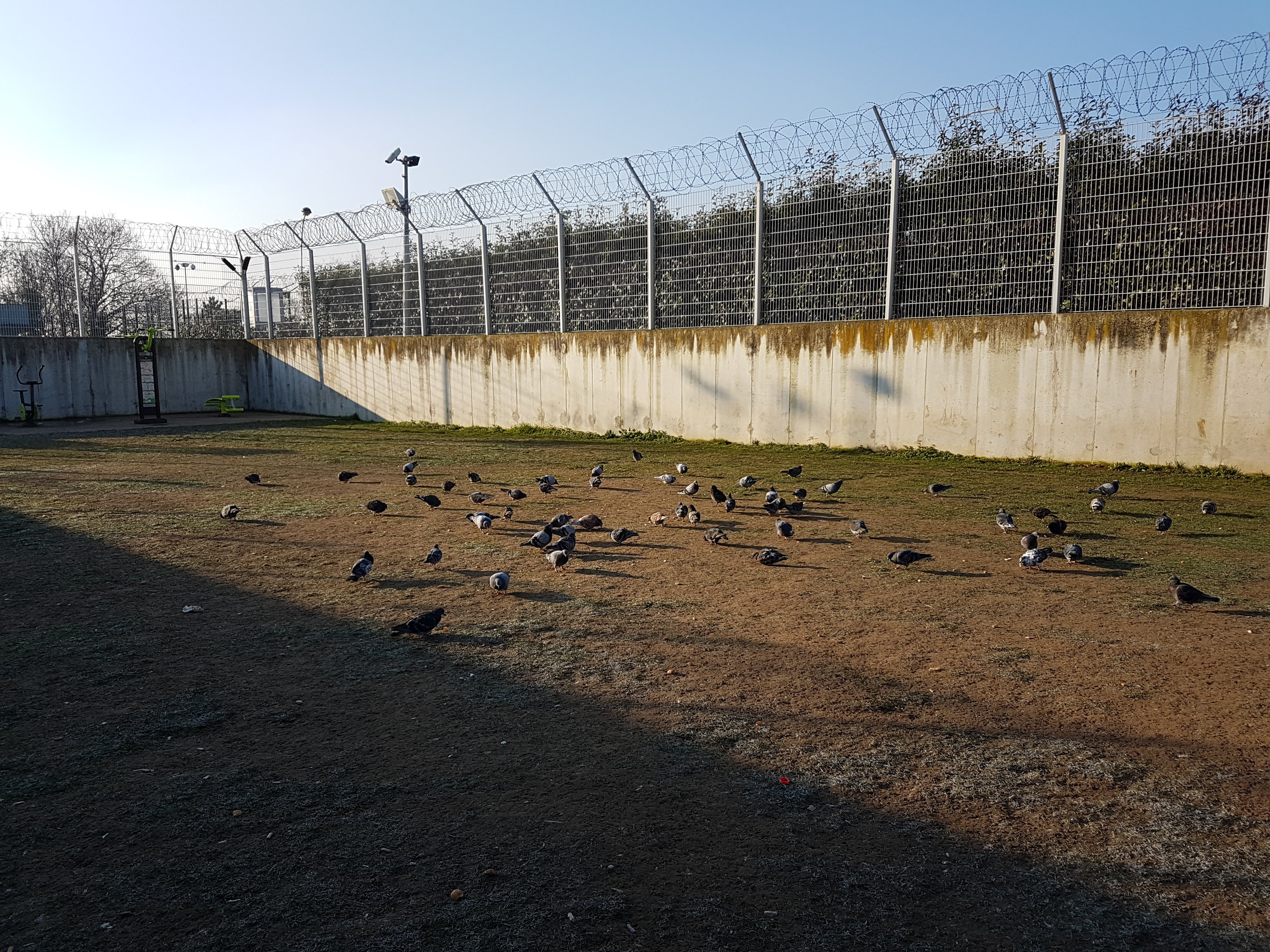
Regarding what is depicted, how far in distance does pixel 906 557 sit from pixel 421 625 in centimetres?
368

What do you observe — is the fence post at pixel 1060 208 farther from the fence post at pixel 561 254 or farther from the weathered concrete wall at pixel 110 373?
the weathered concrete wall at pixel 110 373

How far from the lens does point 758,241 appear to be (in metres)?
15.7

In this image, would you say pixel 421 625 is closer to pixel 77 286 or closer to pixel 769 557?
pixel 769 557

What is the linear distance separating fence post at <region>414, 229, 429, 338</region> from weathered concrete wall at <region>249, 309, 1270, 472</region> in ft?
1.42

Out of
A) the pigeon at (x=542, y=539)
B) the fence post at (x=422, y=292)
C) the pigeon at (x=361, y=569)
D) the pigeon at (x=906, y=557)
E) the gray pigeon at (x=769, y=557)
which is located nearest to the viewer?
the pigeon at (x=361, y=569)

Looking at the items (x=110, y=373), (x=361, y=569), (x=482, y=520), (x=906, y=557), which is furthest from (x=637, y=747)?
(x=110, y=373)

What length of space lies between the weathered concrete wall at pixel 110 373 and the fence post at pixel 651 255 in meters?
14.5

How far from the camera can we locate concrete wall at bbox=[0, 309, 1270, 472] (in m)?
11.5

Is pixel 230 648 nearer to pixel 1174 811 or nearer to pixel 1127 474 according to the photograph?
pixel 1174 811

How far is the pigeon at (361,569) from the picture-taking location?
671 cm

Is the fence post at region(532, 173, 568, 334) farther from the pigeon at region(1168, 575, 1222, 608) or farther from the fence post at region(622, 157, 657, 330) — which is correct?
the pigeon at region(1168, 575, 1222, 608)

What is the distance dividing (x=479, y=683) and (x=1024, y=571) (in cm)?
438

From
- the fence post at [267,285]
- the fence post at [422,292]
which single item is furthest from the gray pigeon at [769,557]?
the fence post at [267,285]

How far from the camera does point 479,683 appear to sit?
4711mm
